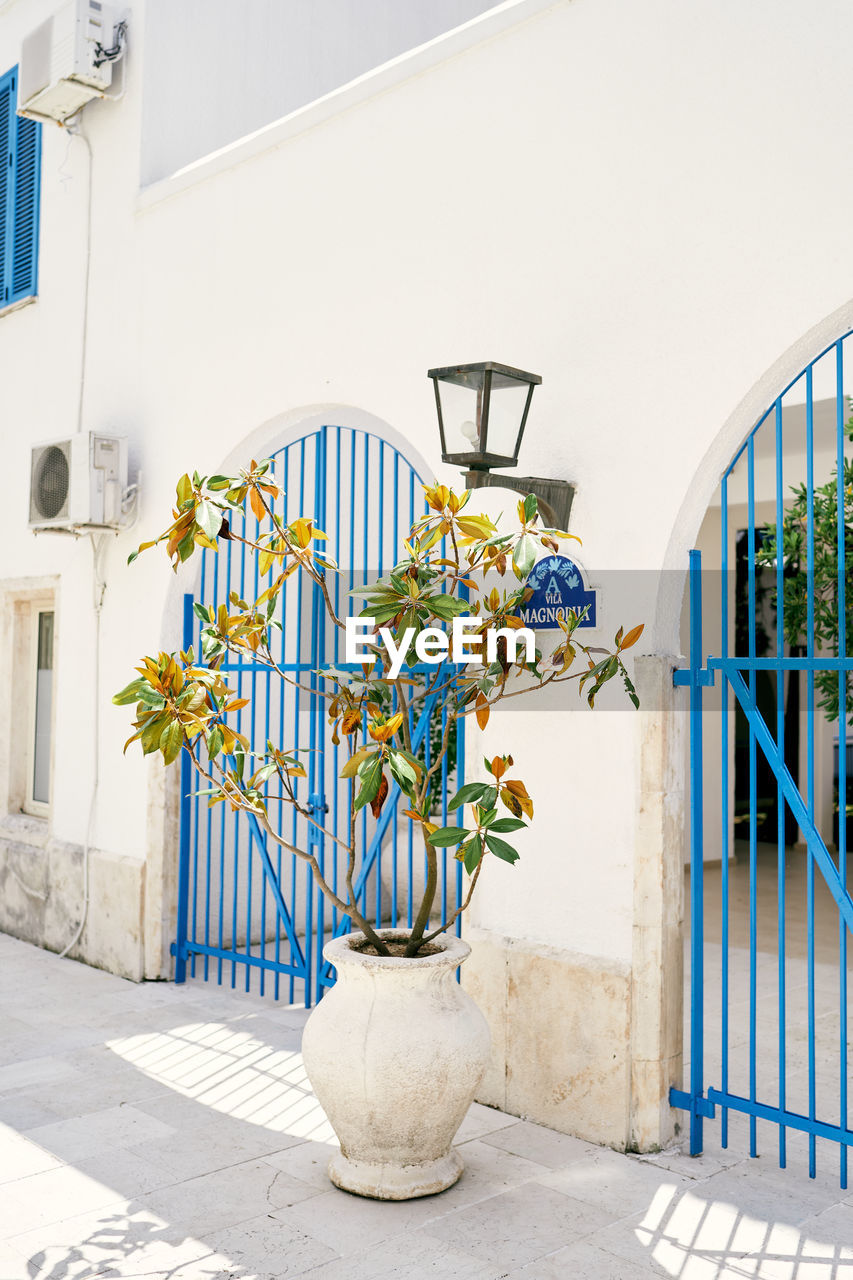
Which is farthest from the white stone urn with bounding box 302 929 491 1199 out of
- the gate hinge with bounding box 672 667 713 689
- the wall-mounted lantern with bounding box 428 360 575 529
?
the wall-mounted lantern with bounding box 428 360 575 529

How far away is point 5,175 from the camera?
763 cm

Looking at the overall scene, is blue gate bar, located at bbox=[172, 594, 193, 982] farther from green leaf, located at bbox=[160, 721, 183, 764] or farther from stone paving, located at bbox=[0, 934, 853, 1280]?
green leaf, located at bbox=[160, 721, 183, 764]

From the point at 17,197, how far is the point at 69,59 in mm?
1483

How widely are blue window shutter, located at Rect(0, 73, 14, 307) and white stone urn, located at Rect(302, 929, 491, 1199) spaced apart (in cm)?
584

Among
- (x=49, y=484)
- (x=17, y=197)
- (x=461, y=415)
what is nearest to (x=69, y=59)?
(x=17, y=197)

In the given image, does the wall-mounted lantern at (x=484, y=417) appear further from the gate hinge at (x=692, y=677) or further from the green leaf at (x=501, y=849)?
the green leaf at (x=501, y=849)

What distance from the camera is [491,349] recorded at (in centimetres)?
432

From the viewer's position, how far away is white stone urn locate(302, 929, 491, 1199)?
329 cm

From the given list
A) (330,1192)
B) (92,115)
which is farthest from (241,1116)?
(92,115)

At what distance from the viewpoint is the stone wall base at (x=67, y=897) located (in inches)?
234

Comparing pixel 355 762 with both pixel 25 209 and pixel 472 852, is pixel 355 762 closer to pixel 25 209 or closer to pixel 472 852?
pixel 472 852

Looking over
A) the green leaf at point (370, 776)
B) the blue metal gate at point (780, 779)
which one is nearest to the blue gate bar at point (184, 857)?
the blue metal gate at point (780, 779)

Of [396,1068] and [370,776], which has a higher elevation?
[370,776]

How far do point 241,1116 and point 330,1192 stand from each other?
0.76 m
